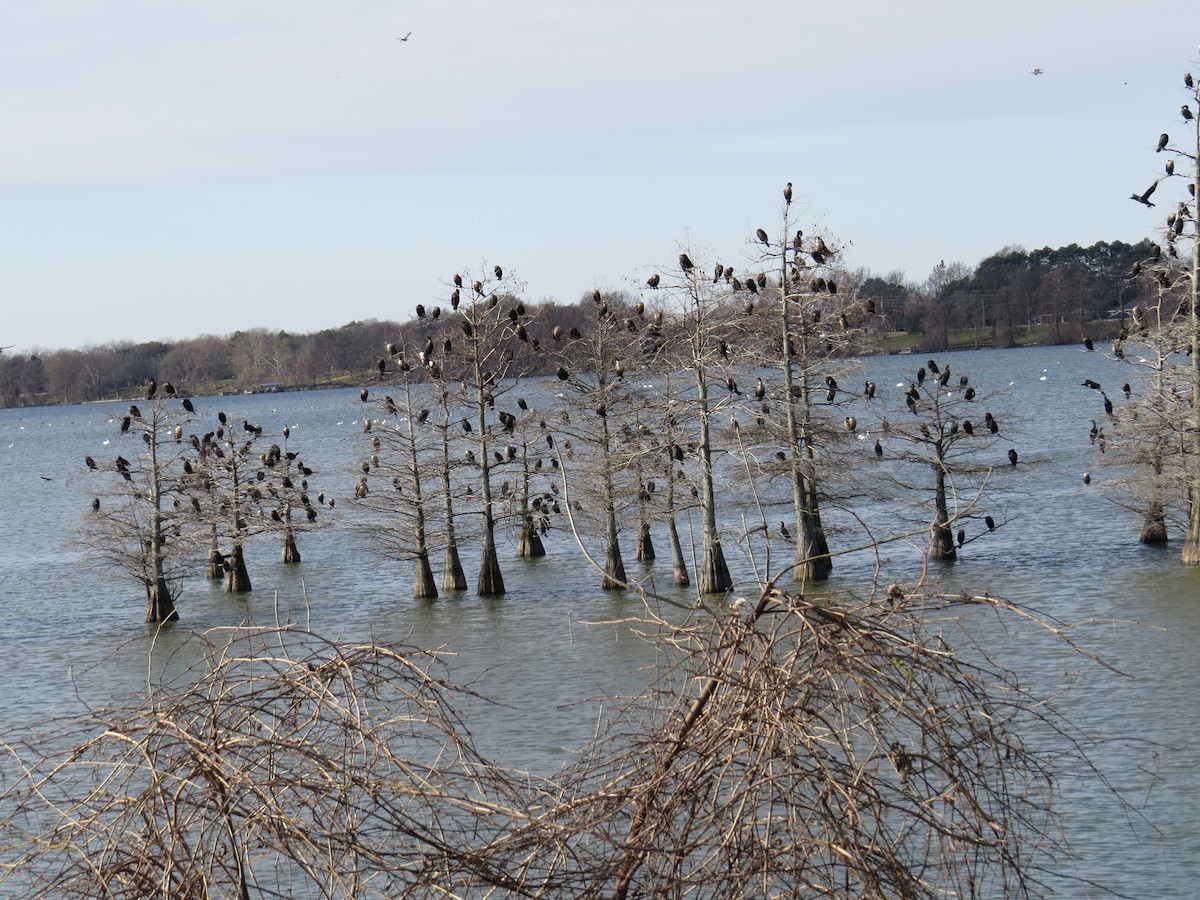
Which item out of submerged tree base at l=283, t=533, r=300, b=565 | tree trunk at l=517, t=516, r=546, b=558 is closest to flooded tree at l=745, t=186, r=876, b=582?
tree trunk at l=517, t=516, r=546, b=558

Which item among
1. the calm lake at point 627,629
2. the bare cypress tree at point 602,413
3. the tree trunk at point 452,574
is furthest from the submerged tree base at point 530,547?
the bare cypress tree at point 602,413

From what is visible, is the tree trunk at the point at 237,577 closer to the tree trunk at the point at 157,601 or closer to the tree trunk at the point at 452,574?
the tree trunk at the point at 157,601

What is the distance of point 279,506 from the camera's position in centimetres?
6112

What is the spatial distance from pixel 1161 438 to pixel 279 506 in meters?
33.4

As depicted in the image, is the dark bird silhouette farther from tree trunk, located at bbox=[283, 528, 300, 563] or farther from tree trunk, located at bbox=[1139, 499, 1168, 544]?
tree trunk, located at bbox=[283, 528, 300, 563]

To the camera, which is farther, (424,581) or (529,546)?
(529,546)

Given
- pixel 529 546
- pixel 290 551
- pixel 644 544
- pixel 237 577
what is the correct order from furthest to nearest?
pixel 290 551, pixel 529 546, pixel 644 544, pixel 237 577

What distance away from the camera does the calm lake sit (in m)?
24.3

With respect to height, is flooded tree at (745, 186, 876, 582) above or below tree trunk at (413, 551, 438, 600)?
above

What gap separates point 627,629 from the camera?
977 inches

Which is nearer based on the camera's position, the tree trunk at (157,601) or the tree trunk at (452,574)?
the tree trunk at (157,601)

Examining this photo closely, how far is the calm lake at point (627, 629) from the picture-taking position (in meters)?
24.3

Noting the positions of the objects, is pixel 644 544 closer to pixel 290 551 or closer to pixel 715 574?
pixel 715 574

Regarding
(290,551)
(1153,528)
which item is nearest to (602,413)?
(1153,528)
